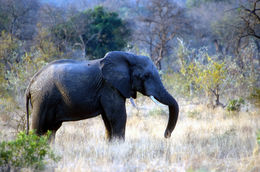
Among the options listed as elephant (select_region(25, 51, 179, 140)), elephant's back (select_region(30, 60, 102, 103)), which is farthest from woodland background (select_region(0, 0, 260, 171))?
elephant's back (select_region(30, 60, 102, 103))

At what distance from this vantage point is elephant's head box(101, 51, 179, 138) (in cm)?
700

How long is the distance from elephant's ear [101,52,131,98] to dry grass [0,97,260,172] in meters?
1.11

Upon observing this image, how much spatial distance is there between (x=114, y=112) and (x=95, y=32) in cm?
1792

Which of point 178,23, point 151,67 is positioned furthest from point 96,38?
point 151,67

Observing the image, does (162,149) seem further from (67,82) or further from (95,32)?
(95,32)

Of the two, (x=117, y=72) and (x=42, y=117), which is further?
(x=117, y=72)

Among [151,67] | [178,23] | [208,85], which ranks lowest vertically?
[208,85]

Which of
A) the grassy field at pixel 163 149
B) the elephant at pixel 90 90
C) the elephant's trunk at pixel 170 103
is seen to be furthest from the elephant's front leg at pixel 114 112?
the elephant's trunk at pixel 170 103

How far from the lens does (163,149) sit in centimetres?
634

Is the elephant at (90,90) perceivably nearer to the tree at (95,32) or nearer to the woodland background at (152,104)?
the woodland background at (152,104)

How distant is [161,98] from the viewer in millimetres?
7160

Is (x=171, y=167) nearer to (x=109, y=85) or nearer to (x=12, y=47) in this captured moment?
(x=109, y=85)

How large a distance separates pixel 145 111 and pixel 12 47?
24.2 ft

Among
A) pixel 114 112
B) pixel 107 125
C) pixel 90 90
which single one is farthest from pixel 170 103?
pixel 90 90
